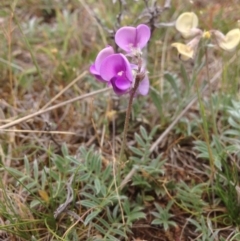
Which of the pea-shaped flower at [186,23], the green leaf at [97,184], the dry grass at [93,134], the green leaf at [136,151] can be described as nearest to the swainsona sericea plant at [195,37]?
the pea-shaped flower at [186,23]

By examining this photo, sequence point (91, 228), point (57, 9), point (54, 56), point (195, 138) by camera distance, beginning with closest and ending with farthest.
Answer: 1. point (91, 228)
2. point (195, 138)
3. point (54, 56)
4. point (57, 9)

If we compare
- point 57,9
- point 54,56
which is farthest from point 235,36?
point 57,9

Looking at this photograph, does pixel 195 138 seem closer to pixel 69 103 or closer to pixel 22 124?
pixel 69 103

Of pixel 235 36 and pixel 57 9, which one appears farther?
pixel 57 9

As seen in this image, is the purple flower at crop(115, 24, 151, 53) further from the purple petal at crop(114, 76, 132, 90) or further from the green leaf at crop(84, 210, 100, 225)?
the green leaf at crop(84, 210, 100, 225)

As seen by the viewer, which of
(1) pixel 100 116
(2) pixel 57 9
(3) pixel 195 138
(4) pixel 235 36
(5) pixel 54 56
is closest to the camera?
(4) pixel 235 36

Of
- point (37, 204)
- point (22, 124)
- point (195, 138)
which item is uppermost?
point (22, 124)

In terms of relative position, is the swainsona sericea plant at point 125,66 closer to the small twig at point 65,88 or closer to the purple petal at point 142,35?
the purple petal at point 142,35
